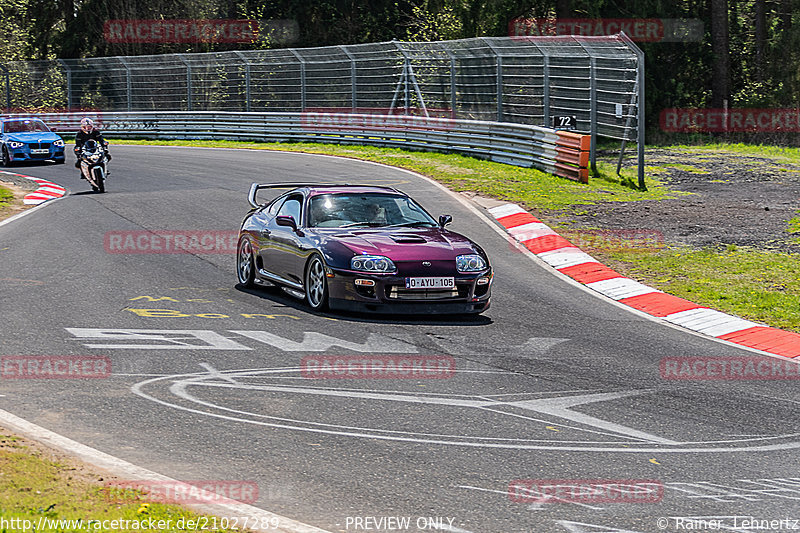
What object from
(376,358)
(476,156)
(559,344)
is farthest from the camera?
(476,156)

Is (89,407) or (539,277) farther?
(539,277)

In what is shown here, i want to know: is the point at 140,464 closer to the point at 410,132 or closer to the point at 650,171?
the point at 650,171

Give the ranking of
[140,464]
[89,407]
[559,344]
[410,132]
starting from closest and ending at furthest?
[140,464] → [89,407] → [559,344] → [410,132]

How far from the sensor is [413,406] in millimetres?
7824

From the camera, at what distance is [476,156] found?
27.6 m

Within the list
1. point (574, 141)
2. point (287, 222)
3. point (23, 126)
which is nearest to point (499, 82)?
point (574, 141)

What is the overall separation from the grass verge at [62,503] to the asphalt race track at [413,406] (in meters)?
0.60

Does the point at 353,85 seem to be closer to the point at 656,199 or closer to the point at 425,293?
the point at 656,199

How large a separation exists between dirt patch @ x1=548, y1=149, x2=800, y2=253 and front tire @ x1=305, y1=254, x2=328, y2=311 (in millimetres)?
6990

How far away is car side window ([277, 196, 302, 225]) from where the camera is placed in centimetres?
1248

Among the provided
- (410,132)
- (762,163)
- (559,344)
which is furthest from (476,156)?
(559,344)

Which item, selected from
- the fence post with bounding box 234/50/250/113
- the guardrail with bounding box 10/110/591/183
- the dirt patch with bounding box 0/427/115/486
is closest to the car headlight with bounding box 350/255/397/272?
the dirt patch with bounding box 0/427/115/486

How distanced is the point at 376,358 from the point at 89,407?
2.73 m

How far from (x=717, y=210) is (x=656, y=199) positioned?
1732mm
